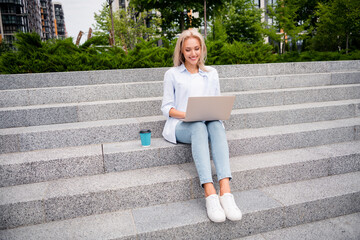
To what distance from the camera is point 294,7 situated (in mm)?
15094

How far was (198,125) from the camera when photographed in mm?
2578

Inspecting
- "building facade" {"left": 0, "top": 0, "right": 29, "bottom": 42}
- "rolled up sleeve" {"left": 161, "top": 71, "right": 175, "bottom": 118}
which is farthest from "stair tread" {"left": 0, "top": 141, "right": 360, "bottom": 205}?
"building facade" {"left": 0, "top": 0, "right": 29, "bottom": 42}

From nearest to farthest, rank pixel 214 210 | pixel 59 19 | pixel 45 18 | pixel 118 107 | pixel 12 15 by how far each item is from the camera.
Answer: pixel 214 210 < pixel 118 107 < pixel 12 15 < pixel 45 18 < pixel 59 19

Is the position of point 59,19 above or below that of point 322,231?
above

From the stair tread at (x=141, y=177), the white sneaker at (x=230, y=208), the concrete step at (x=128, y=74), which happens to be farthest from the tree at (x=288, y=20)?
the white sneaker at (x=230, y=208)

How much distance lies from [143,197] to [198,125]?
0.86 metres

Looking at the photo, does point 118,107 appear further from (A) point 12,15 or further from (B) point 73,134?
(A) point 12,15

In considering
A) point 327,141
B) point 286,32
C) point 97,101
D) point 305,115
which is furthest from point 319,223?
point 286,32

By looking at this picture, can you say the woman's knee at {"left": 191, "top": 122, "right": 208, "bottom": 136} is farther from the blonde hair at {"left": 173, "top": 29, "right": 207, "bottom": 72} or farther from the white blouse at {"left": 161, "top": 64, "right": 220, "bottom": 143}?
the blonde hair at {"left": 173, "top": 29, "right": 207, "bottom": 72}

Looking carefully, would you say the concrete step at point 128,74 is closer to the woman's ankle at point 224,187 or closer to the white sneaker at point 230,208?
the woman's ankle at point 224,187

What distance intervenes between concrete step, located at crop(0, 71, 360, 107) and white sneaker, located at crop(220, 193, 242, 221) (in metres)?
2.37

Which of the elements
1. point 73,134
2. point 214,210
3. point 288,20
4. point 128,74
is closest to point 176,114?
point 214,210

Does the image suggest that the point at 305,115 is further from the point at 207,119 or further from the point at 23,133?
the point at 23,133

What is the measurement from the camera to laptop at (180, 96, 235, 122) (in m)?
2.44
